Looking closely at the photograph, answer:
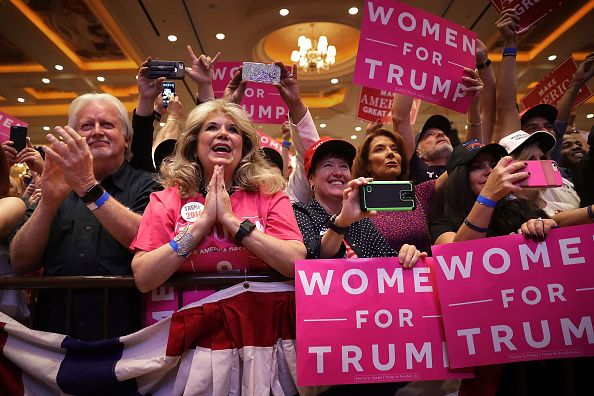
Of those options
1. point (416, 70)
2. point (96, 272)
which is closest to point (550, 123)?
point (416, 70)

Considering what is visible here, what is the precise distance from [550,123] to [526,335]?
2164 millimetres

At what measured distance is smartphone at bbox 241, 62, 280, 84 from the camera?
245 cm

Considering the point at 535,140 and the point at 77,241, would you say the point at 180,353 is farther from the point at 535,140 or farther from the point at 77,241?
the point at 535,140

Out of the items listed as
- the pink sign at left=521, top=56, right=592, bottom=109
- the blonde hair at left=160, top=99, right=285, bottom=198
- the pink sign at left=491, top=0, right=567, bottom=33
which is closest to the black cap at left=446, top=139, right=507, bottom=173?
the blonde hair at left=160, top=99, right=285, bottom=198

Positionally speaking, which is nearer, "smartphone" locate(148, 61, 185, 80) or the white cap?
the white cap

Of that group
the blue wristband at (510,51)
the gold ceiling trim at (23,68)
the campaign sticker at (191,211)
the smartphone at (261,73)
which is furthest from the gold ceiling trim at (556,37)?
the gold ceiling trim at (23,68)

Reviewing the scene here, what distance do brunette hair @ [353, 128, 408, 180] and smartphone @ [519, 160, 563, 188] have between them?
1090 millimetres

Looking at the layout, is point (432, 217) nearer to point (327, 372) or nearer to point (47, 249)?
point (327, 372)

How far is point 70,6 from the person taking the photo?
6.87m

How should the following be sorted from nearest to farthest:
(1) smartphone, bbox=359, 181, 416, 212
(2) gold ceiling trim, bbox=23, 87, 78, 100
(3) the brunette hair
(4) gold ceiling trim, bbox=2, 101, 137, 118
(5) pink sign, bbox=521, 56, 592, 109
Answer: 1. (1) smartphone, bbox=359, 181, 416, 212
2. (3) the brunette hair
3. (5) pink sign, bbox=521, 56, 592, 109
4. (2) gold ceiling trim, bbox=23, 87, 78, 100
5. (4) gold ceiling trim, bbox=2, 101, 137, 118

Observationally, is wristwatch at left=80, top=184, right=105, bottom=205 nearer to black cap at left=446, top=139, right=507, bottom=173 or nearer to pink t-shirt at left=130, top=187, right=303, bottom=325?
pink t-shirt at left=130, top=187, right=303, bottom=325

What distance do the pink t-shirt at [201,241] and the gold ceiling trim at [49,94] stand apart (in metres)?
10.1

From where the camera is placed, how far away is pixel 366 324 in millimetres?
1572

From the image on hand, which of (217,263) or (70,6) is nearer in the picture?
(217,263)
